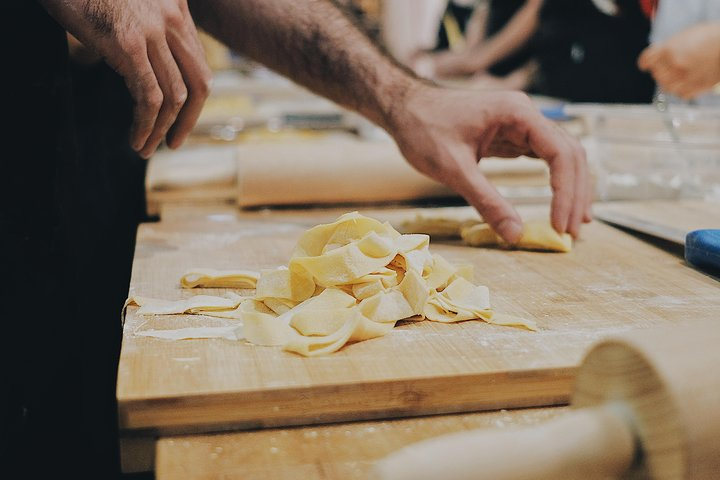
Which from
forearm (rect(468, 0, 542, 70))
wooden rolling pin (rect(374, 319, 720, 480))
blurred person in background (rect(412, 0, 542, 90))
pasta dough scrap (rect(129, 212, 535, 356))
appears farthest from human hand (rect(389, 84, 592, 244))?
forearm (rect(468, 0, 542, 70))

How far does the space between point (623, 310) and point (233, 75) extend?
13.3ft

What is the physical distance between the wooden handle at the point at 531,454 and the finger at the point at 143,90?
0.84m

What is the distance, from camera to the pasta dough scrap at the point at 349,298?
35.4 inches

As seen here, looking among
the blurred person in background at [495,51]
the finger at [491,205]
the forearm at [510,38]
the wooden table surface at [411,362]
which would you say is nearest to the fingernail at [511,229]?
the finger at [491,205]

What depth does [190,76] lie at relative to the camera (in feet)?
4.11

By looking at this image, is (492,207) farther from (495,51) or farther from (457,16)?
(457,16)

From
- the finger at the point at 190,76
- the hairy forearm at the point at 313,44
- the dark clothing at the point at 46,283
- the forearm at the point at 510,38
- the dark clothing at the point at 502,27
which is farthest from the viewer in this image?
the dark clothing at the point at 502,27

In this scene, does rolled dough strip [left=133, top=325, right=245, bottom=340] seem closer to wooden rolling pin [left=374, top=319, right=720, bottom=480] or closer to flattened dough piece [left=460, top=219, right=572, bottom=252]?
wooden rolling pin [left=374, top=319, right=720, bottom=480]

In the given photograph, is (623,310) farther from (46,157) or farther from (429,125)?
(46,157)

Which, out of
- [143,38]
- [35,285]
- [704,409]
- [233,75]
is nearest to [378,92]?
[143,38]

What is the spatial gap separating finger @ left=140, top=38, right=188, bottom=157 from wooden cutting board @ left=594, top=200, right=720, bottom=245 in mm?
900

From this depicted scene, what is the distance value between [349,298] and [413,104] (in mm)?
614

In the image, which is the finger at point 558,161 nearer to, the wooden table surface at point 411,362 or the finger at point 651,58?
the wooden table surface at point 411,362

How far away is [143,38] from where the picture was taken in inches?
44.4
